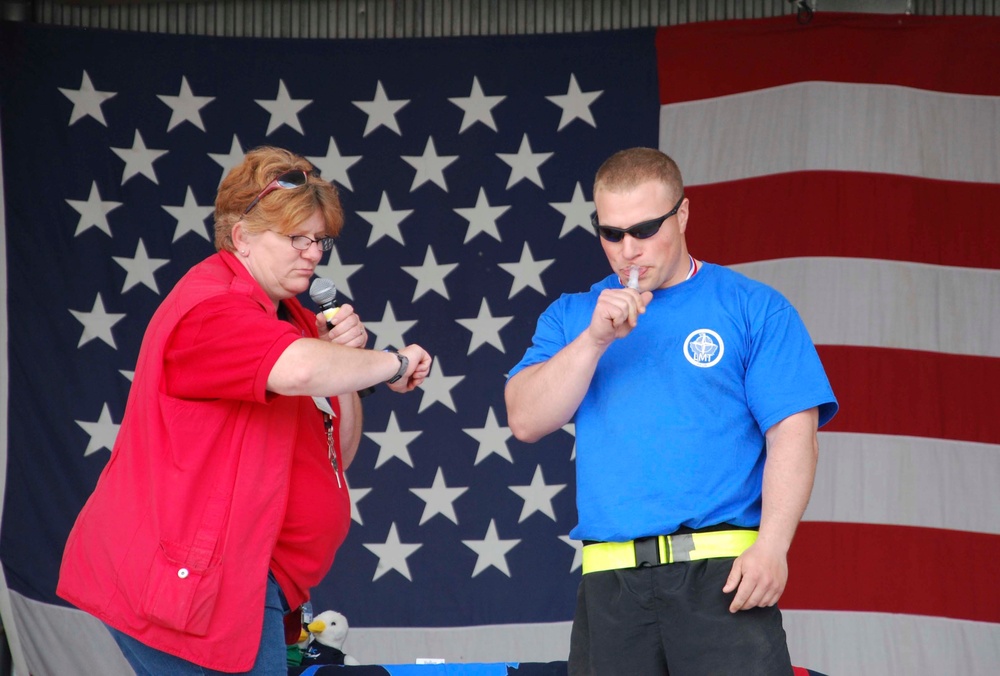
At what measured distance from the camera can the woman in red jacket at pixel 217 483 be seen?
5.74 ft

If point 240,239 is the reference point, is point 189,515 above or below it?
below

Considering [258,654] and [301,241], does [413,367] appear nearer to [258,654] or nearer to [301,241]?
[301,241]

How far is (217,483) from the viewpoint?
179cm

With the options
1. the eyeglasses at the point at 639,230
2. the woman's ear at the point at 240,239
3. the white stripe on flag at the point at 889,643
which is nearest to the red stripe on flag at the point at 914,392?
the white stripe on flag at the point at 889,643

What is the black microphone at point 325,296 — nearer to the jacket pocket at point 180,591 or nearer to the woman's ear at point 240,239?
the woman's ear at point 240,239

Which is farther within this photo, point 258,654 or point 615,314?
point 258,654

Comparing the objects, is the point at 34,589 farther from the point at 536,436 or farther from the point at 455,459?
the point at 536,436

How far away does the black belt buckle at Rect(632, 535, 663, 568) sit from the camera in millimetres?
1771

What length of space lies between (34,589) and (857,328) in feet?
10.7

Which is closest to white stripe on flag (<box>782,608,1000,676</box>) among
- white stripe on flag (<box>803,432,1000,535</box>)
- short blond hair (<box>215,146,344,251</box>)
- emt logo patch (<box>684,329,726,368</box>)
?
white stripe on flag (<box>803,432,1000,535</box>)

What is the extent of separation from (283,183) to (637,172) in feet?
2.10

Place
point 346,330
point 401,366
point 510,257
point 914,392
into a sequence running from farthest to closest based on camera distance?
A: point 510,257
point 914,392
point 346,330
point 401,366

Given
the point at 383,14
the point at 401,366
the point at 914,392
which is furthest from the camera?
the point at 383,14

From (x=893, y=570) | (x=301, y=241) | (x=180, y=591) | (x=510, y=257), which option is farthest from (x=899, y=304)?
(x=180, y=591)
